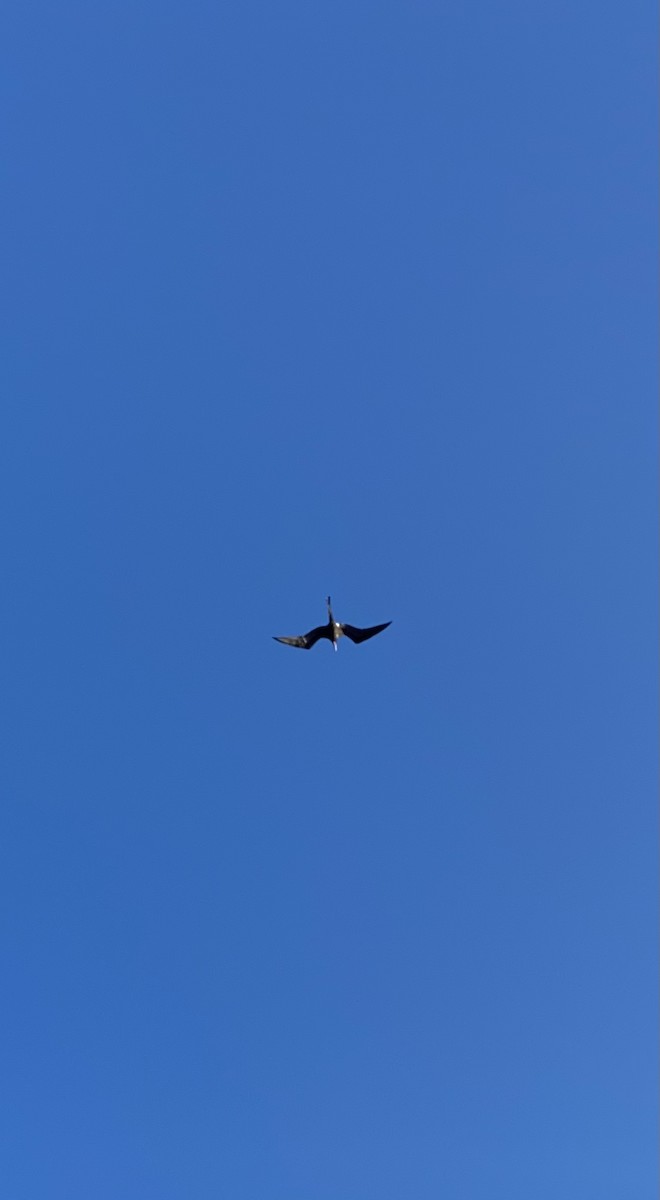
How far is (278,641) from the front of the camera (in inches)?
2036

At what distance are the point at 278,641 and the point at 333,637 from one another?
9.00 feet

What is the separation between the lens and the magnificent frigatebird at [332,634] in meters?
51.9

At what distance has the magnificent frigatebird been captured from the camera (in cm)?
5189

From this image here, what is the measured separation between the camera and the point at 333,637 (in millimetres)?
51719

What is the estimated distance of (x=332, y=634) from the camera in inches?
2037

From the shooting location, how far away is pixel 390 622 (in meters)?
52.8

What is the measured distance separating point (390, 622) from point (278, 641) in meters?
5.81
